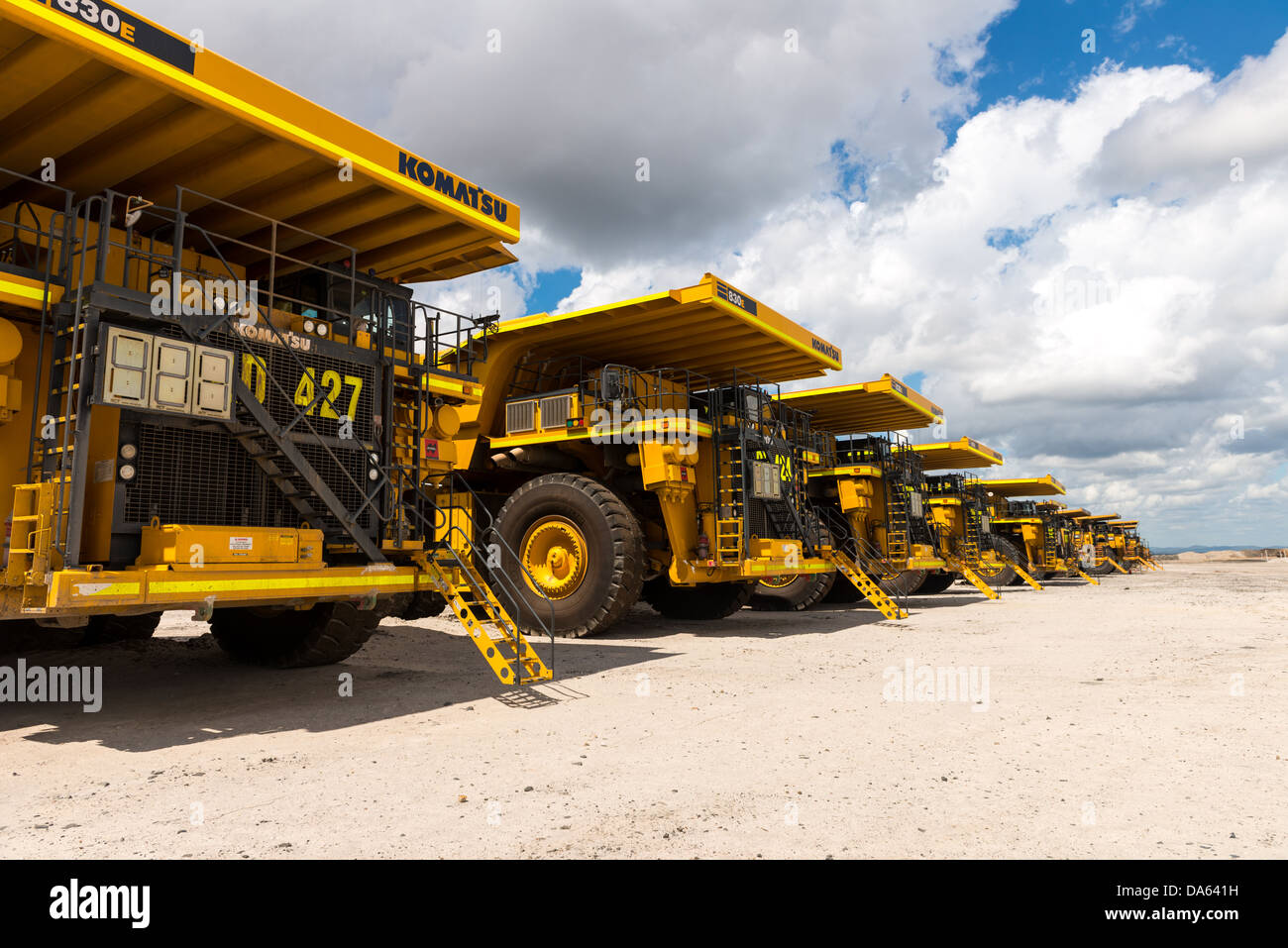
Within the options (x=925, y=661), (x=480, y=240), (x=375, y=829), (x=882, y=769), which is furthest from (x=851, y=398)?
(x=375, y=829)

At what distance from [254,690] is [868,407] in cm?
1435

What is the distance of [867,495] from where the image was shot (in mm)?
17594

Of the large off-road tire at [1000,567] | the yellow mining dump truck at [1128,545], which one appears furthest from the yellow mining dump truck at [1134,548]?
the large off-road tire at [1000,567]

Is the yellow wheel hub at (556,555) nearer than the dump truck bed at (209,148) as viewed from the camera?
No

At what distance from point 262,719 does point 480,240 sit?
515 centimetres

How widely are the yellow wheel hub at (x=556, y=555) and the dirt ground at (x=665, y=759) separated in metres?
2.34

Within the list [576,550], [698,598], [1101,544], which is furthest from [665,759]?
[1101,544]

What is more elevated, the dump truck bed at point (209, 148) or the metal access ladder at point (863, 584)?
the dump truck bed at point (209, 148)

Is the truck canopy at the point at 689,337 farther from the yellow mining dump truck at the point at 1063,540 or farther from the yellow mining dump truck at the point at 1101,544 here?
the yellow mining dump truck at the point at 1101,544

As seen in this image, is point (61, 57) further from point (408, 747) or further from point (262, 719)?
point (408, 747)

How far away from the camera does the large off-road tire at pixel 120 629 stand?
9383 millimetres

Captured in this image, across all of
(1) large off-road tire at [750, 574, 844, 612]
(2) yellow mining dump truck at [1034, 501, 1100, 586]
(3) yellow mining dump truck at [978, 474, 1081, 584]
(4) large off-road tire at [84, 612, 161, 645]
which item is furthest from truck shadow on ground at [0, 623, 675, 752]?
(2) yellow mining dump truck at [1034, 501, 1100, 586]

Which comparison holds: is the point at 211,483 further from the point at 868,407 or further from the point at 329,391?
the point at 868,407

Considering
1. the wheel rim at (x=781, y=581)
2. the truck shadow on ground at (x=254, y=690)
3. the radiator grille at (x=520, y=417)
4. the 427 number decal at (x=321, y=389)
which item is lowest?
the truck shadow on ground at (x=254, y=690)
